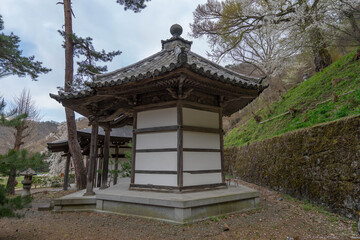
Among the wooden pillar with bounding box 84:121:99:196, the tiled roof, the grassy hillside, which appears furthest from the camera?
the grassy hillside

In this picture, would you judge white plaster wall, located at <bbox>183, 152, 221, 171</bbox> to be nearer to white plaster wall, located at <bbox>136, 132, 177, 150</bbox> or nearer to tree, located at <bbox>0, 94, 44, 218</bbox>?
white plaster wall, located at <bbox>136, 132, 177, 150</bbox>

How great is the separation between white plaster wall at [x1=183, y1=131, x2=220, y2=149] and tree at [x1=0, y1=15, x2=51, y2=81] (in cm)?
970

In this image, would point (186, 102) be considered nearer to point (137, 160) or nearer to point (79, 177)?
point (137, 160)

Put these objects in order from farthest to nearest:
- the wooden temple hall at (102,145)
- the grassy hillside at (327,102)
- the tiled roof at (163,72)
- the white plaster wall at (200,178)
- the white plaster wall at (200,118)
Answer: the wooden temple hall at (102,145) → the grassy hillside at (327,102) → the white plaster wall at (200,118) → the white plaster wall at (200,178) → the tiled roof at (163,72)

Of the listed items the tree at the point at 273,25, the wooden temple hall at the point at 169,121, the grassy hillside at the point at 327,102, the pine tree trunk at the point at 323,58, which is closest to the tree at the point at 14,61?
the wooden temple hall at the point at 169,121

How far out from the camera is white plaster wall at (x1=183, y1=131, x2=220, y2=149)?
512 centimetres

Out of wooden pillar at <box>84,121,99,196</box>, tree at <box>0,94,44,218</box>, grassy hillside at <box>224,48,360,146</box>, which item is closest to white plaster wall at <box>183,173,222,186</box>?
wooden pillar at <box>84,121,99,196</box>

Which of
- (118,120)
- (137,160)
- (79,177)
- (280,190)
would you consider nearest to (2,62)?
(79,177)

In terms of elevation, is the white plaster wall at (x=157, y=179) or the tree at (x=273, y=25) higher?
the tree at (x=273, y=25)

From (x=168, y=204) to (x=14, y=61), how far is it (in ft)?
36.3

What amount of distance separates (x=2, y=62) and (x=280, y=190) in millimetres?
13693

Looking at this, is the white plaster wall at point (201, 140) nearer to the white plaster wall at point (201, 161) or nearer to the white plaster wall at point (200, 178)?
the white plaster wall at point (201, 161)

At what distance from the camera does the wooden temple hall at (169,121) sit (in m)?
4.61

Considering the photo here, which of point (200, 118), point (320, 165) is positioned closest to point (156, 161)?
point (200, 118)
